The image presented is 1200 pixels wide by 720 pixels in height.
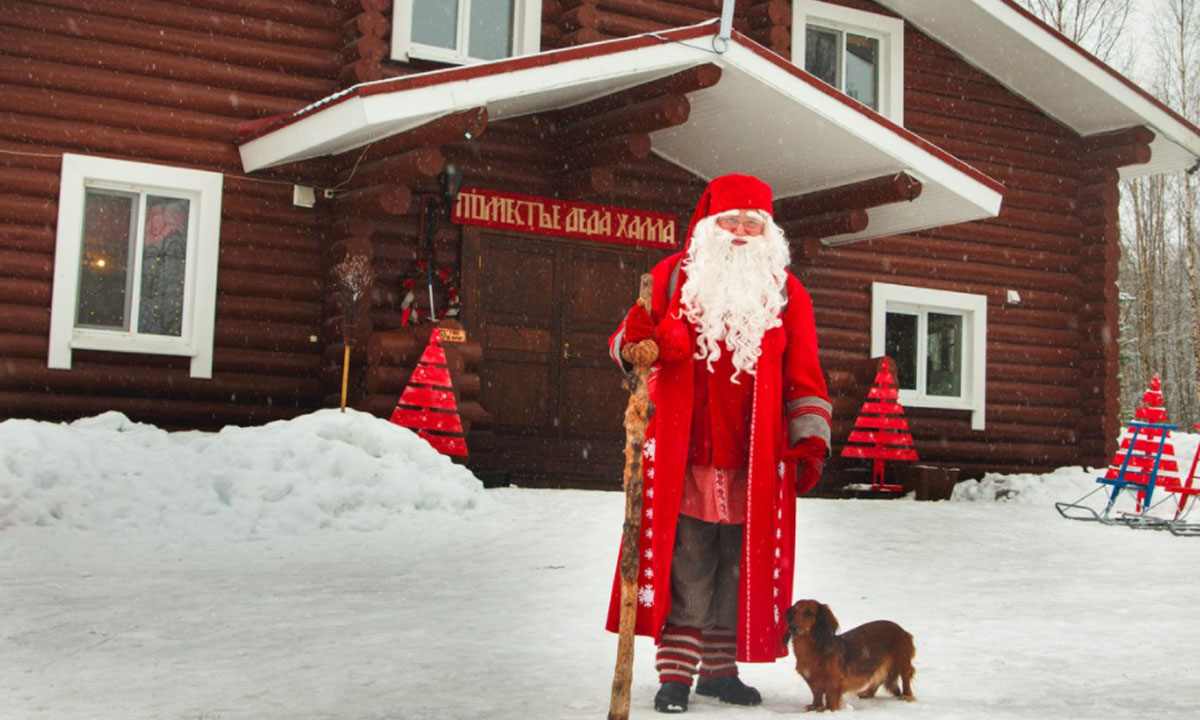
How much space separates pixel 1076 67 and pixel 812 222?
11.2 ft

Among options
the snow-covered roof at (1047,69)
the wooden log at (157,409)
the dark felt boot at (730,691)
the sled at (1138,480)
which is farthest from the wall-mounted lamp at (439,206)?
the dark felt boot at (730,691)

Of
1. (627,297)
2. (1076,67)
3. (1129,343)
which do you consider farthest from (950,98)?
(1129,343)

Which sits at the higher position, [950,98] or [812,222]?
[950,98]

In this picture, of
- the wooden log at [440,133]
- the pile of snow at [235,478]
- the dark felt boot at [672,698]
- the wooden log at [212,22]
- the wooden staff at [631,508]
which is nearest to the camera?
the wooden staff at [631,508]

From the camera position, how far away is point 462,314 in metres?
10.9

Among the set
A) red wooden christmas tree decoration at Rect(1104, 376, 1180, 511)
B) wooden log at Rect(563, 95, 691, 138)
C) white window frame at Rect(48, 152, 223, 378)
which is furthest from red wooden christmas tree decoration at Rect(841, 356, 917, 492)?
white window frame at Rect(48, 152, 223, 378)

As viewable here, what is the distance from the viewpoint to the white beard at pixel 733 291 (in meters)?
4.21

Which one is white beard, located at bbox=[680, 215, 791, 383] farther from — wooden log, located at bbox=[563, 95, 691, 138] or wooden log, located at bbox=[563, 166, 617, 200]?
wooden log, located at bbox=[563, 166, 617, 200]

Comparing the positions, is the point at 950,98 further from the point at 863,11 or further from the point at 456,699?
the point at 456,699

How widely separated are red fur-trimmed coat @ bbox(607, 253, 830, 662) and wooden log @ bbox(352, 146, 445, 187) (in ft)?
16.5

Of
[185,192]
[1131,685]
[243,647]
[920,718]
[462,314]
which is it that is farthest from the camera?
[462,314]

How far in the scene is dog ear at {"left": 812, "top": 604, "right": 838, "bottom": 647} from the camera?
394 cm

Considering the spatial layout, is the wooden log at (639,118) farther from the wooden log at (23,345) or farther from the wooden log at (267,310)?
the wooden log at (23,345)

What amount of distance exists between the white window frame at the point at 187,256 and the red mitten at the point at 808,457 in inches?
270
